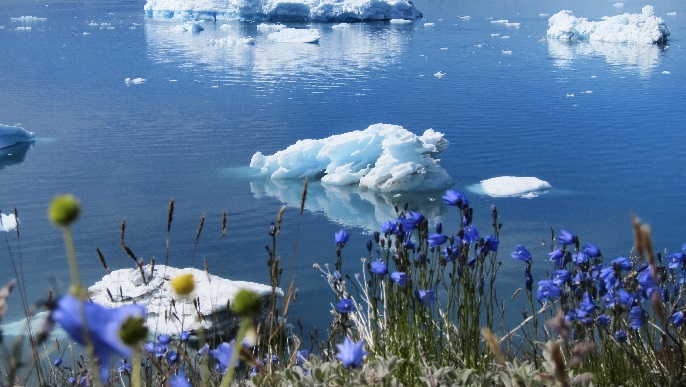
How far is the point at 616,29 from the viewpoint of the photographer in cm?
2297

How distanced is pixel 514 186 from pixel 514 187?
0.02 metres

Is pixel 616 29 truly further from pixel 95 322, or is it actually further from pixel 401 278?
pixel 95 322

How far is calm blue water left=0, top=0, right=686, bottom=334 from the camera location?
23.2ft

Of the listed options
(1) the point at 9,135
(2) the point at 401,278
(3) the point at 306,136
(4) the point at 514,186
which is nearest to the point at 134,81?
(1) the point at 9,135

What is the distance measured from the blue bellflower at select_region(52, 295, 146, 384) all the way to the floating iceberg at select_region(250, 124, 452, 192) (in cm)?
763

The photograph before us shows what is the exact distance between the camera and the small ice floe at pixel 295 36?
76.2 ft

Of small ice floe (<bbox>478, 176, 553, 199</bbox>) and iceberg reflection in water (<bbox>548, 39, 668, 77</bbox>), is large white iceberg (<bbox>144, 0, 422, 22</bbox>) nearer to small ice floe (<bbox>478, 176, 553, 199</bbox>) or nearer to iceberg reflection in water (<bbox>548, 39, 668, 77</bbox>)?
iceberg reflection in water (<bbox>548, 39, 668, 77</bbox>)

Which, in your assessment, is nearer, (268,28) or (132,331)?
(132,331)

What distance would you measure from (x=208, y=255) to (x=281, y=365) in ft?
15.0

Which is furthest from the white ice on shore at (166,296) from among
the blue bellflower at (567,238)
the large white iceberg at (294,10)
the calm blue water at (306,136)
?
the large white iceberg at (294,10)

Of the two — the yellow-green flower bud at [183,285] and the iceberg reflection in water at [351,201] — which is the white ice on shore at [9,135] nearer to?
the iceberg reflection in water at [351,201]

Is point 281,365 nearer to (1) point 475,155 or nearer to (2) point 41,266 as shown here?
(2) point 41,266

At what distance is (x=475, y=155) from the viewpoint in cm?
976

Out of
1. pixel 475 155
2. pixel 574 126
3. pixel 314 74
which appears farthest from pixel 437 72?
pixel 475 155
